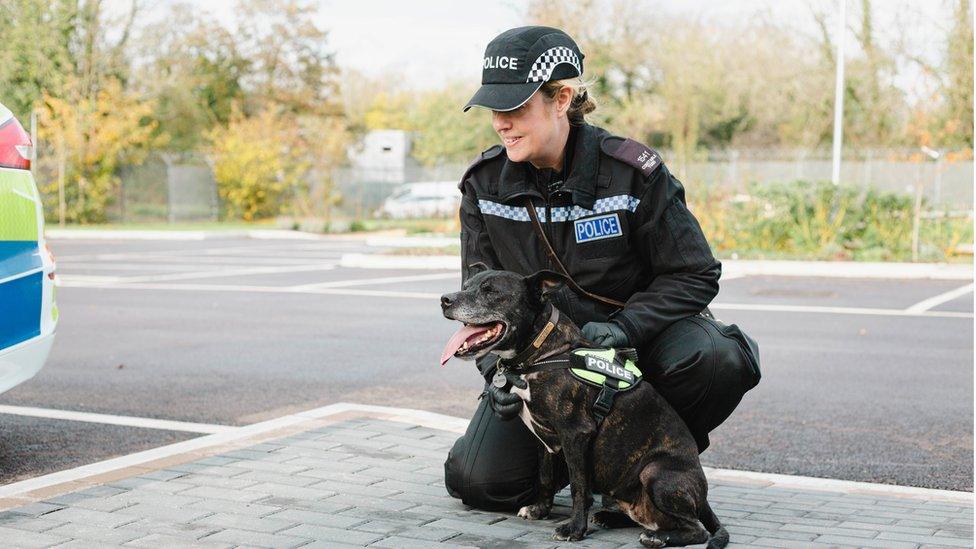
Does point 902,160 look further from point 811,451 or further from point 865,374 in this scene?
point 811,451

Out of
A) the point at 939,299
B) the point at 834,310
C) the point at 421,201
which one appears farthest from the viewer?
the point at 421,201

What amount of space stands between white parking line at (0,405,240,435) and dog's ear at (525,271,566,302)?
286 centimetres

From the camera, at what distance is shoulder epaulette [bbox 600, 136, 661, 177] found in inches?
164

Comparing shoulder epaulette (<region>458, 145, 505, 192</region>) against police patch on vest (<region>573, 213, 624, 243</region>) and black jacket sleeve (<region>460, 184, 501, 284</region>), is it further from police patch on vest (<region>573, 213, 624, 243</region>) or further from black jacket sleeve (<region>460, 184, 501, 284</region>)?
police patch on vest (<region>573, 213, 624, 243</region>)

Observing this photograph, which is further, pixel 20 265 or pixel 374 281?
pixel 374 281

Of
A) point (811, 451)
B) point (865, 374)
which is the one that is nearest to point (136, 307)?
point (865, 374)

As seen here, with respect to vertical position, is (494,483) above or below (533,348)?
below

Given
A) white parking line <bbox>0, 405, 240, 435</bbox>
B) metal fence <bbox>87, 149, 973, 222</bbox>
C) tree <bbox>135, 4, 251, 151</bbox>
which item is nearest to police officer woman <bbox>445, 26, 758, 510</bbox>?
white parking line <bbox>0, 405, 240, 435</bbox>

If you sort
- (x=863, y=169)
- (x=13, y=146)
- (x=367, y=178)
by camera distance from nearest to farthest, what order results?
(x=13, y=146) → (x=863, y=169) → (x=367, y=178)

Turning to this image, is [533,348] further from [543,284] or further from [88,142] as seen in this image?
[88,142]

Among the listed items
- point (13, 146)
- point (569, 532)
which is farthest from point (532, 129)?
point (13, 146)

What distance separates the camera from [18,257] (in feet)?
15.9

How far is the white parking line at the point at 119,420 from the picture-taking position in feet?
20.7

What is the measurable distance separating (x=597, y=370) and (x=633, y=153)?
901 millimetres
